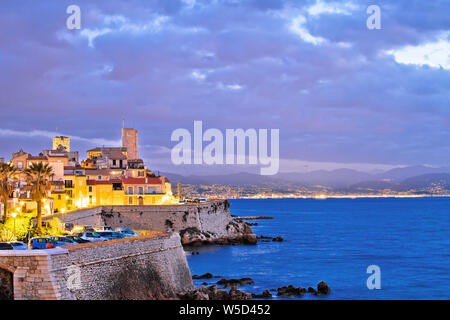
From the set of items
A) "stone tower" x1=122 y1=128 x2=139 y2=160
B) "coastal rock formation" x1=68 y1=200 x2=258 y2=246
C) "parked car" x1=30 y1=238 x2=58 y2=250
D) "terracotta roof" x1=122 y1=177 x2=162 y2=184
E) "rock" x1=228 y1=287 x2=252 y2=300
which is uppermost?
"stone tower" x1=122 y1=128 x2=139 y2=160

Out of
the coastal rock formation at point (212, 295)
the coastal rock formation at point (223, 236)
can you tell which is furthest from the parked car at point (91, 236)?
the coastal rock formation at point (223, 236)

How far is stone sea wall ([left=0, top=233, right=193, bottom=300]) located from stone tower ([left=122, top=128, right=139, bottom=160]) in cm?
7975

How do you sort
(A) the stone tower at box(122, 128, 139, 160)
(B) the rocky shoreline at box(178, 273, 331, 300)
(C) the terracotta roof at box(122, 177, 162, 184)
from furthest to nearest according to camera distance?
(A) the stone tower at box(122, 128, 139, 160), (C) the terracotta roof at box(122, 177, 162, 184), (B) the rocky shoreline at box(178, 273, 331, 300)

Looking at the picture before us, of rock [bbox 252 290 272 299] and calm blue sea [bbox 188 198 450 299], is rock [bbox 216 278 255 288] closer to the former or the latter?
calm blue sea [bbox 188 198 450 299]

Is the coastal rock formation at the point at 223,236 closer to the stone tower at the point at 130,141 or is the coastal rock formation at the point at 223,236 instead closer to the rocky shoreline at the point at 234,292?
the rocky shoreline at the point at 234,292

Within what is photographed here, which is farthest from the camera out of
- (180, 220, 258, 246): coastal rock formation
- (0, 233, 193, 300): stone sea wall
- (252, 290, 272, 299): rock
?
(180, 220, 258, 246): coastal rock formation

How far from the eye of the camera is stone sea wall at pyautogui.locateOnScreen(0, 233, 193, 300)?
22625 millimetres

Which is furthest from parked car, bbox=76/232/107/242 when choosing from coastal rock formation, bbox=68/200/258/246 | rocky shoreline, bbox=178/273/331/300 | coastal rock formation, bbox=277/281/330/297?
coastal rock formation, bbox=68/200/258/246

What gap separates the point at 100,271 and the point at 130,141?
9052 cm

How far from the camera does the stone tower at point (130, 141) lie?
378 ft

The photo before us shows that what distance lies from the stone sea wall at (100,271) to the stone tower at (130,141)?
7975 centimetres

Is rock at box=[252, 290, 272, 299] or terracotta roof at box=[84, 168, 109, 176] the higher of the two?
terracotta roof at box=[84, 168, 109, 176]

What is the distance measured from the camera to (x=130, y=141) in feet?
381
